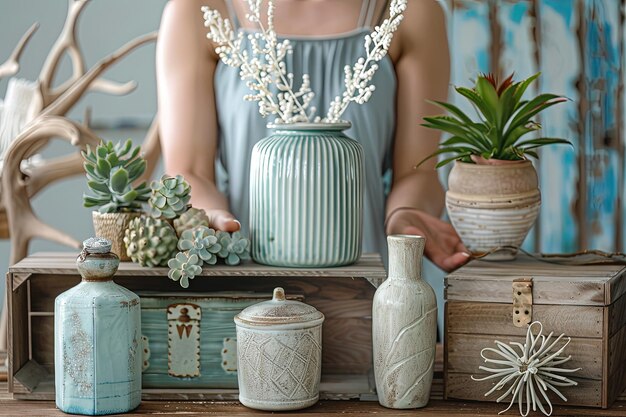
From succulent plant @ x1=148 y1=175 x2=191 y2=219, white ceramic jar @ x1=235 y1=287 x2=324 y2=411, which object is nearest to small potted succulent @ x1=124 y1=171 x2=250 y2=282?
succulent plant @ x1=148 y1=175 x2=191 y2=219

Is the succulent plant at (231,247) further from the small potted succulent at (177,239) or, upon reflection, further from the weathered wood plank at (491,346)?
the weathered wood plank at (491,346)

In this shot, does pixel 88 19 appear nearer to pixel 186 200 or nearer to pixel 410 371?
pixel 186 200

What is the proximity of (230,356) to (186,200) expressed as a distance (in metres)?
0.21

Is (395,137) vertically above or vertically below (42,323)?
above

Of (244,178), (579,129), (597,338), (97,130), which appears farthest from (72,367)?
(97,130)

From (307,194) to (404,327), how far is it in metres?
0.22

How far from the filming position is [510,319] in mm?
1208

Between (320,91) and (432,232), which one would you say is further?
(320,91)

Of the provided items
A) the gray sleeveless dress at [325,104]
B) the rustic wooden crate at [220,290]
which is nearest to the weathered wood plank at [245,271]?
the rustic wooden crate at [220,290]

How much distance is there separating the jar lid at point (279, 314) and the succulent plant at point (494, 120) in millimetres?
313

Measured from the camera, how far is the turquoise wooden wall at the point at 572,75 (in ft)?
8.64

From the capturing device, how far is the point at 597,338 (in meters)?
1.18

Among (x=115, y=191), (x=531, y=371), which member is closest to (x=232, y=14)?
(x=115, y=191)

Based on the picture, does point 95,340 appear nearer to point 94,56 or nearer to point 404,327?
point 404,327
